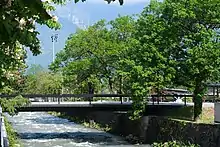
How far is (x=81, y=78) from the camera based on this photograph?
1843 inches

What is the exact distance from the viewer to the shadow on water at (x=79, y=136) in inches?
1310

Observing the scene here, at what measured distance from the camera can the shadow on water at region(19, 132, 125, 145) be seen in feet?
109

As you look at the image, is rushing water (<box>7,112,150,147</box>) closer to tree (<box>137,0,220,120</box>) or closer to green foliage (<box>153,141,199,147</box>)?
green foliage (<box>153,141,199,147</box>)

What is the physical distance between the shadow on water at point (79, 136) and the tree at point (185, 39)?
21.2 ft

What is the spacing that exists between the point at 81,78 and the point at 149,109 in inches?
464

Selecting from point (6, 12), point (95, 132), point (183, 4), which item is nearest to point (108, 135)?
point (95, 132)

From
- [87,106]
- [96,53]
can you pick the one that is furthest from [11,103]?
[96,53]

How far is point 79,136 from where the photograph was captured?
35.8 metres

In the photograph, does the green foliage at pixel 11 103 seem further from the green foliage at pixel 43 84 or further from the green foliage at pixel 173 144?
the green foliage at pixel 43 84

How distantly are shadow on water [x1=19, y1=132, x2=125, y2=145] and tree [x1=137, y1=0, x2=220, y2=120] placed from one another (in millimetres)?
6454

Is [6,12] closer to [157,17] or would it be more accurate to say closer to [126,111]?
[157,17]

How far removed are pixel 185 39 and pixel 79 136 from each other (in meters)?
11.8

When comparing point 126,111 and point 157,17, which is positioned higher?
point 157,17

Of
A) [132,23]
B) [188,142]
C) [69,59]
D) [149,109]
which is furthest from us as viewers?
[69,59]
